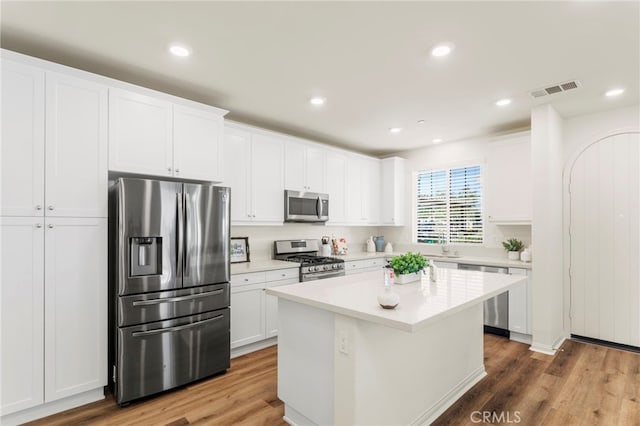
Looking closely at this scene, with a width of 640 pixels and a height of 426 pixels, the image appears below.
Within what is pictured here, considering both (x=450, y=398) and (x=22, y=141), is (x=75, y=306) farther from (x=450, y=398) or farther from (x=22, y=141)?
(x=450, y=398)

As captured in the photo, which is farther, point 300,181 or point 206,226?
point 300,181

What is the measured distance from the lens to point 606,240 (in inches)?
148

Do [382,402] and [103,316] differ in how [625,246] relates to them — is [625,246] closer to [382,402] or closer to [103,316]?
[382,402]

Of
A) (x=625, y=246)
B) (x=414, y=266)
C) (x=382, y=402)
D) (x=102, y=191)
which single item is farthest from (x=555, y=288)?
(x=102, y=191)

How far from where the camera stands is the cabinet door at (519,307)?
3.88 meters

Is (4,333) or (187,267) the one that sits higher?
(187,267)

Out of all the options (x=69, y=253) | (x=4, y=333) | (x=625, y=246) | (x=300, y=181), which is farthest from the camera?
(x=300, y=181)

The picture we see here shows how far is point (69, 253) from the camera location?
244 centimetres

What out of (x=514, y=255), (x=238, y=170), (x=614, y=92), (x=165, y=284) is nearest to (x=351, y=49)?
(x=238, y=170)

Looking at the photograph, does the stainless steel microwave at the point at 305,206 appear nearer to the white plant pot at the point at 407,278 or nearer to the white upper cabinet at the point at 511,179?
the white plant pot at the point at 407,278

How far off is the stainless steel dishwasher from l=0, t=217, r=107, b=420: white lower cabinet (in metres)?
4.04

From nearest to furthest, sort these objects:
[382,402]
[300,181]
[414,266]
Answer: [382,402] → [414,266] → [300,181]

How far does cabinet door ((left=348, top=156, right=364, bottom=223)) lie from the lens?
517 centimetres

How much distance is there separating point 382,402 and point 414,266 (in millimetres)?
1023
